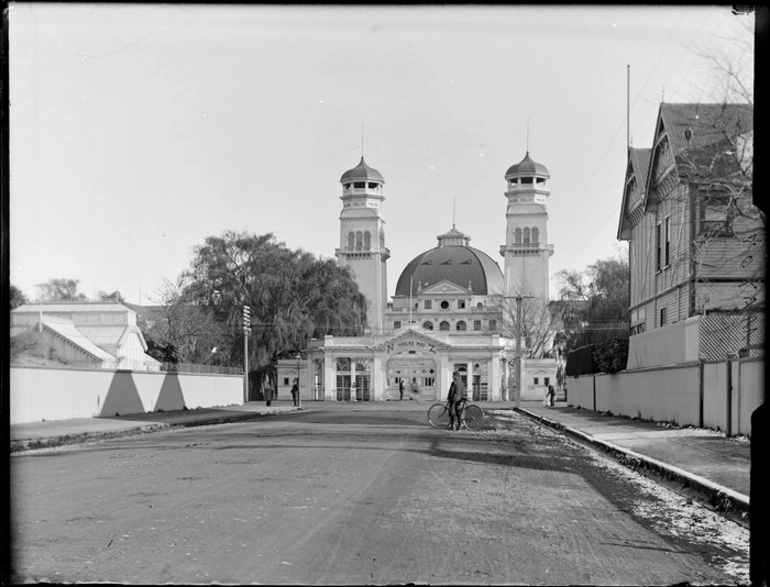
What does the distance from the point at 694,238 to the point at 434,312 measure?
308 feet

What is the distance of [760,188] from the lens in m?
3.56

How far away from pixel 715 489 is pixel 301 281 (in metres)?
62.2

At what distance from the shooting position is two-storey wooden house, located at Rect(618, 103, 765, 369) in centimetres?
2103

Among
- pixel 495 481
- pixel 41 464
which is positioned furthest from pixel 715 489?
pixel 41 464

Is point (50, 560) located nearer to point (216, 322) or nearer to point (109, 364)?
point (109, 364)

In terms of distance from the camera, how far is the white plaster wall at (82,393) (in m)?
25.4

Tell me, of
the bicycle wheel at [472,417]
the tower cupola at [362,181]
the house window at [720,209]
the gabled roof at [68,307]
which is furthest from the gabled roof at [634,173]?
the tower cupola at [362,181]

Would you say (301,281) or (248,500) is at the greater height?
(301,281)

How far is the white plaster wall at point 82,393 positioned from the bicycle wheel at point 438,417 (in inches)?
430

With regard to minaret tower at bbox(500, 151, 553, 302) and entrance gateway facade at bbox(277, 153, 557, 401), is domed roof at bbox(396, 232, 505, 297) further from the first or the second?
minaret tower at bbox(500, 151, 553, 302)

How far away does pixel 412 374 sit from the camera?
85.7 meters

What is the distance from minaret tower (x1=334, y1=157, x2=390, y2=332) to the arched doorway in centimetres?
3160

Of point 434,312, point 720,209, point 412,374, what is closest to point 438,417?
point 720,209

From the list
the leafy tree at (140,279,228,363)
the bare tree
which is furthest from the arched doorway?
the leafy tree at (140,279,228,363)
